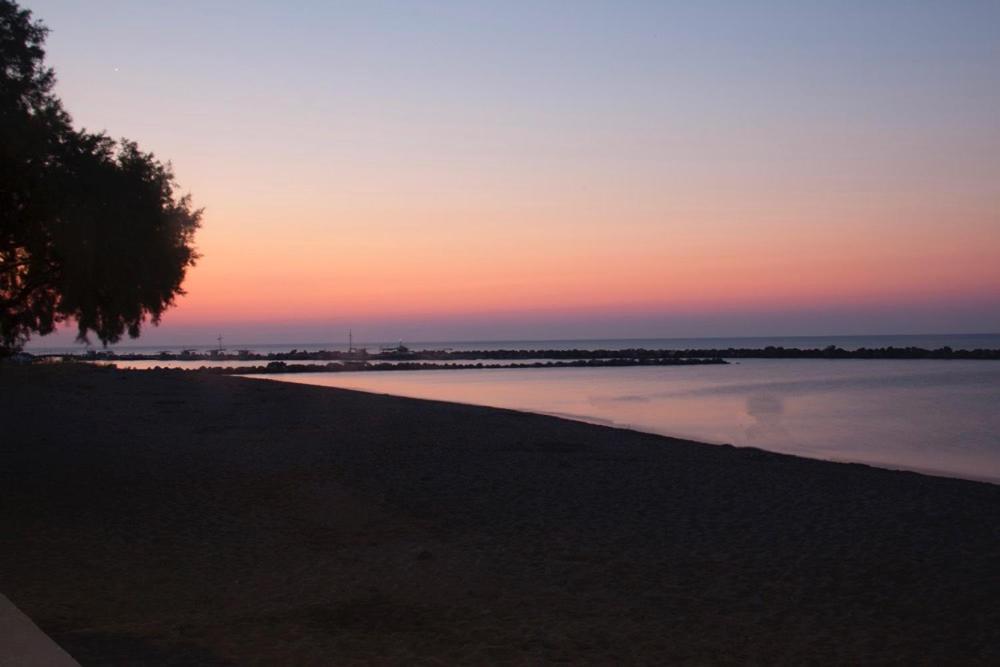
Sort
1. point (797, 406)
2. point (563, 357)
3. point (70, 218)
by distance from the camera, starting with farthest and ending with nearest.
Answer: point (563, 357) < point (797, 406) < point (70, 218)

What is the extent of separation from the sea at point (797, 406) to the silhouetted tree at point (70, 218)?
14937mm

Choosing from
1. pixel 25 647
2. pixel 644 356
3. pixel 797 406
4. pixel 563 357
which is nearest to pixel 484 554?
pixel 25 647

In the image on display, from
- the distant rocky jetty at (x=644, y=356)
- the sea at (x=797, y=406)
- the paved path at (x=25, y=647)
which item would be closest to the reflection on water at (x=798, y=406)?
the sea at (x=797, y=406)

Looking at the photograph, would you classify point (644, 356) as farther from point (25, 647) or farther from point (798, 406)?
point (25, 647)

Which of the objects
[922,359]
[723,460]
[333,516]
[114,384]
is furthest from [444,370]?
[333,516]

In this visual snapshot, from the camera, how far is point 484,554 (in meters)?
9.79

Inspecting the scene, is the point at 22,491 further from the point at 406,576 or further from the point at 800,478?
the point at 800,478

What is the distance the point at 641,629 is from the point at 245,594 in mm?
3347

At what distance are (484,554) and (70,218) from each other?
630 centimetres

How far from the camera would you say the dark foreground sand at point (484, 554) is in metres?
6.93

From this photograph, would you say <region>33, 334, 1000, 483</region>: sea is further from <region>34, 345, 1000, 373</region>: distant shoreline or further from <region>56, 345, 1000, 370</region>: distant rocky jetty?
<region>56, 345, 1000, 370</region>: distant rocky jetty

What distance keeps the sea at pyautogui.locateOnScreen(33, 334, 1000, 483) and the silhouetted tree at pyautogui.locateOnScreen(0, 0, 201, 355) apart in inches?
588

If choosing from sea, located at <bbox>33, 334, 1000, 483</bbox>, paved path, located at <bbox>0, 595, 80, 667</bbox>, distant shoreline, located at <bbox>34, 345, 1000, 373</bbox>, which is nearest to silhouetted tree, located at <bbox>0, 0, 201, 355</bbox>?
paved path, located at <bbox>0, 595, 80, 667</bbox>

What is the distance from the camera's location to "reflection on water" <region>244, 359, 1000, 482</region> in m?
23.1
